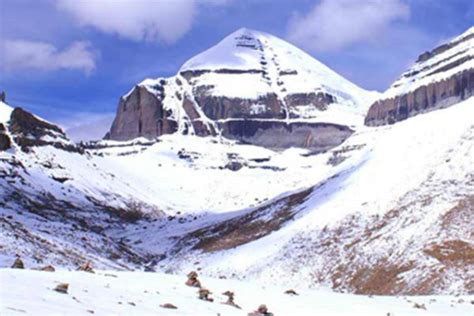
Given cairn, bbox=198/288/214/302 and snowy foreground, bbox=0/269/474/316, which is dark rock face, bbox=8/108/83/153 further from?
cairn, bbox=198/288/214/302

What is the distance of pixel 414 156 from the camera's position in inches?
3605

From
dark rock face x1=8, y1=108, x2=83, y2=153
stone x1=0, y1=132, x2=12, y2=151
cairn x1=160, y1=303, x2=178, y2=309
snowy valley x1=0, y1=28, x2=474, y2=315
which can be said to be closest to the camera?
cairn x1=160, y1=303, x2=178, y2=309

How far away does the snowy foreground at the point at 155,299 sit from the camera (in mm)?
18672

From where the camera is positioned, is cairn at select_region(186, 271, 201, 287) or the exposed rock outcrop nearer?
cairn at select_region(186, 271, 201, 287)

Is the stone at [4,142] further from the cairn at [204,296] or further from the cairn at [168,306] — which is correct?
the cairn at [168,306]

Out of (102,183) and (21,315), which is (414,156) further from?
(102,183)

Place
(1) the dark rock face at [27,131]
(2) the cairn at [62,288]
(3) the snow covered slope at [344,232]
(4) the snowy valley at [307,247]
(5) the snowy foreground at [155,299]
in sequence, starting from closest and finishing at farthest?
(5) the snowy foreground at [155,299] < (2) the cairn at [62,288] < (4) the snowy valley at [307,247] < (3) the snow covered slope at [344,232] < (1) the dark rock face at [27,131]

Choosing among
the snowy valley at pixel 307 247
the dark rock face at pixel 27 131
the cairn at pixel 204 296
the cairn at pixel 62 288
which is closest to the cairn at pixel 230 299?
the snowy valley at pixel 307 247

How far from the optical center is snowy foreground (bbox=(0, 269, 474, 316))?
1867 cm

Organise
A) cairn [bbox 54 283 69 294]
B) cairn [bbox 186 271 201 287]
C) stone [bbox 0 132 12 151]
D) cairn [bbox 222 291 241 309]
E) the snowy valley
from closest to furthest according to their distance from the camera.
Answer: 1. cairn [bbox 54 283 69 294]
2. the snowy valley
3. cairn [bbox 222 291 241 309]
4. cairn [bbox 186 271 201 287]
5. stone [bbox 0 132 12 151]

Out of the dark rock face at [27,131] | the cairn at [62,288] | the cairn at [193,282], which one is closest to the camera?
the cairn at [62,288]

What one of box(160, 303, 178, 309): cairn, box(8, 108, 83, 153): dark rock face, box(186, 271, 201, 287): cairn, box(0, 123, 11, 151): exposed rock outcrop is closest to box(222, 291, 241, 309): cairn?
box(186, 271, 201, 287): cairn

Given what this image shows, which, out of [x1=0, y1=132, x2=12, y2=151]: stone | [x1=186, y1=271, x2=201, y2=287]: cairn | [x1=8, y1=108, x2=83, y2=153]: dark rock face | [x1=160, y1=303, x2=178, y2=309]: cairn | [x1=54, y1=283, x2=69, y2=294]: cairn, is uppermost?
[x1=8, y1=108, x2=83, y2=153]: dark rock face

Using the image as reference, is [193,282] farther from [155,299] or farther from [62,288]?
[62,288]
